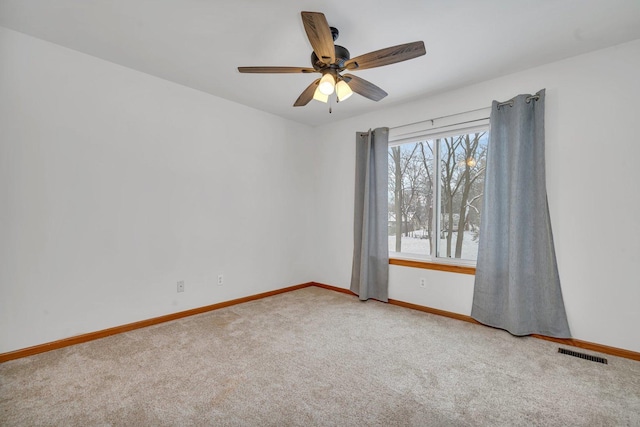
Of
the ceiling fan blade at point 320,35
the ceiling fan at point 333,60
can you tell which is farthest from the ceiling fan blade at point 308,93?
the ceiling fan blade at point 320,35

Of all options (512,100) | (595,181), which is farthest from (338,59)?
(595,181)

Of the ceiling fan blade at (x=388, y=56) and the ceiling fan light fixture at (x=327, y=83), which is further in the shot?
the ceiling fan light fixture at (x=327, y=83)

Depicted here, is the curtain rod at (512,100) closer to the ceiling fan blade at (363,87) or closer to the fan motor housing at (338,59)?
the ceiling fan blade at (363,87)

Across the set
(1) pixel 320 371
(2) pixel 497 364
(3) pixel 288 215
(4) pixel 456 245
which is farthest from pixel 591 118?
(3) pixel 288 215

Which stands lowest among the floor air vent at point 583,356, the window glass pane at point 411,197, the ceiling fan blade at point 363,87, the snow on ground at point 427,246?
the floor air vent at point 583,356

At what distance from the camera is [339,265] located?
4184mm

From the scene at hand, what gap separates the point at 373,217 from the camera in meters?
3.74

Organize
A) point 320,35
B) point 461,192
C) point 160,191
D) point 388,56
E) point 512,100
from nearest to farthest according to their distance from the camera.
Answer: point 320,35
point 388,56
point 512,100
point 160,191
point 461,192

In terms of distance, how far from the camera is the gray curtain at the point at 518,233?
2.55m

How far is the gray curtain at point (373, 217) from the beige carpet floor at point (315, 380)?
0.92 meters

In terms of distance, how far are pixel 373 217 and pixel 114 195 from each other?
2.76 meters

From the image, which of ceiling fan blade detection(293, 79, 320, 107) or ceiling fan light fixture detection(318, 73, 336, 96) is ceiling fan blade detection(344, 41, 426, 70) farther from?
ceiling fan blade detection(293, 79, 320, 107)

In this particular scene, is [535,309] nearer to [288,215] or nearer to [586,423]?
[586,423]

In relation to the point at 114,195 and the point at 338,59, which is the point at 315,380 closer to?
the point at 338,59
